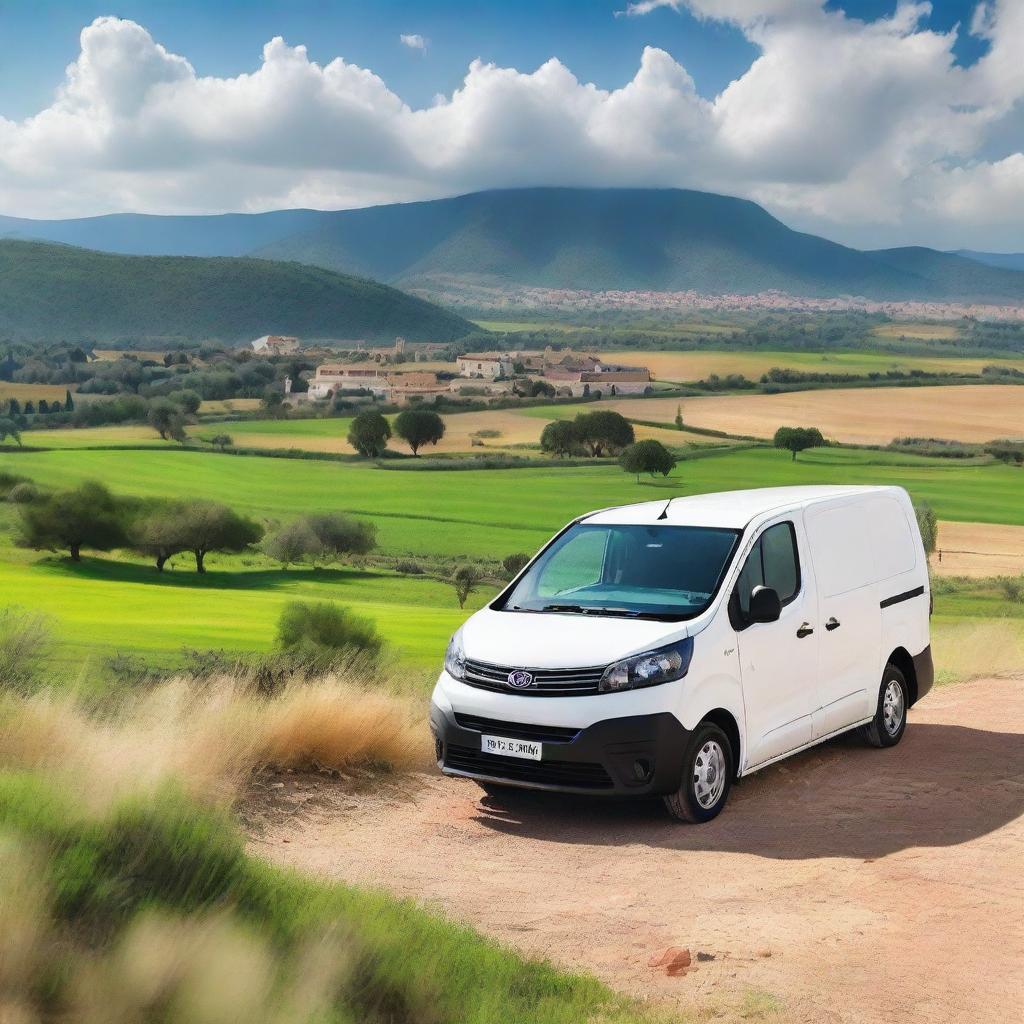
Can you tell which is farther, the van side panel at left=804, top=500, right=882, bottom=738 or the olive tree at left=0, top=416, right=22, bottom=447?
the olive tree at left=0, top=416, right=22, bottom=447

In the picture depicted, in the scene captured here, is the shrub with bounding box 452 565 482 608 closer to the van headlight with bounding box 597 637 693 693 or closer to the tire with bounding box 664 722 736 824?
the tire with bounding box 664 722 736 824

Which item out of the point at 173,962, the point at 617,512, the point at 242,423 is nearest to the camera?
the point at 173,962

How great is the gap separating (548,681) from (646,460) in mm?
20620

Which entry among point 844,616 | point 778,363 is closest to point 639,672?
point 844,616

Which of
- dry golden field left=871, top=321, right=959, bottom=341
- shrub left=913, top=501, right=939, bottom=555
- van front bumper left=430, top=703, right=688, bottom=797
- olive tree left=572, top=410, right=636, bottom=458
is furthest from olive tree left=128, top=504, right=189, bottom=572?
dry golden field left=871, top=321, right=959, bottom=341

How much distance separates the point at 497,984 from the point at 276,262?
3390 centimetres

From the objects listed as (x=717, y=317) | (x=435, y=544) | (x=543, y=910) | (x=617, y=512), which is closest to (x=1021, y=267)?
(x=717, y=317)

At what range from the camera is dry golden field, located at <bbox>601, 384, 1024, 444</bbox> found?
29.7 meters

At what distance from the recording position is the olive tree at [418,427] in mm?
27094

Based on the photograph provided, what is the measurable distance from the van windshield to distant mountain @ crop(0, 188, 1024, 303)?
2986cm

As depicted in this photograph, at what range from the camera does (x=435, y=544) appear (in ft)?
82.2

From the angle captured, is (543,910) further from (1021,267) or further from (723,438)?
(1021,267)

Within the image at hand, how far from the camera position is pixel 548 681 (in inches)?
303

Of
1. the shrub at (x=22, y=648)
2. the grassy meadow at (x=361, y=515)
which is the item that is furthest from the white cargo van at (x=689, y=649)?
the grassy meadow at (x=361, y=515)
